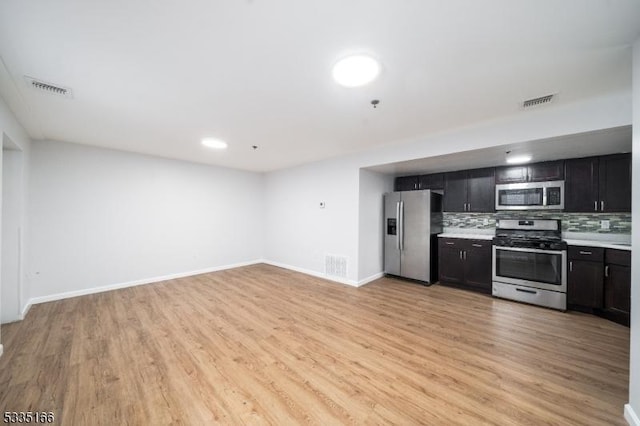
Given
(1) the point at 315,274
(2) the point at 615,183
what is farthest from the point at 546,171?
(1) the point at 315,274

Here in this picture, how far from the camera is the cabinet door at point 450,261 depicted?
4254 millimetres

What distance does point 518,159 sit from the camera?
3.71 m

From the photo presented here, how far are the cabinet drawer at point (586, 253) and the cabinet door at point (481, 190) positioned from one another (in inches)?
45.5

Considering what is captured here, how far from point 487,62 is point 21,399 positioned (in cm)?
423

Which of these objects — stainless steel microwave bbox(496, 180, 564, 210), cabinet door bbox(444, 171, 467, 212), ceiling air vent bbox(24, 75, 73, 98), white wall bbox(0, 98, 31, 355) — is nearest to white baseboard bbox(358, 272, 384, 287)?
cabinet door bbox(444, 171, 467, 212)

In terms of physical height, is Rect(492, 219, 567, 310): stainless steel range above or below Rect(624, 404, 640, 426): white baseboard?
above

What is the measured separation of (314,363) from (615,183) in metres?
4.54

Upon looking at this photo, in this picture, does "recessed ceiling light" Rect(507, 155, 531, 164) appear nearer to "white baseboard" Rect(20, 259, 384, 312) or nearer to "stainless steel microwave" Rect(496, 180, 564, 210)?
"stainless steel microwave" Rect(496, 180, 564, 210)

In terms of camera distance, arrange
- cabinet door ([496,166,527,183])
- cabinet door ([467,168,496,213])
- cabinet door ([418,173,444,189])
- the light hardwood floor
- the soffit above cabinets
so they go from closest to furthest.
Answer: the light hardwood floor < the soffit above cabinets < cabinet door ([496,166,527,183]) < cabinet door ([467,168,496,213]) < cabinet door ([418,173,444,189])

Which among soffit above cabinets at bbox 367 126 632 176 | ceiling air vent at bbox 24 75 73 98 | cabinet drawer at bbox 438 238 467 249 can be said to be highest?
ceiling air vent at bbox 24 75 73 98

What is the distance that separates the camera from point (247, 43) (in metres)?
1.63

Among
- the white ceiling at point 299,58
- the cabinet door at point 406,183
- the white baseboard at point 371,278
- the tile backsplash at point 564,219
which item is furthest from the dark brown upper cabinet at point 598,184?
the white baseboard at point 371,278

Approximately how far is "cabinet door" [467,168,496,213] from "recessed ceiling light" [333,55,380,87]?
339 cm

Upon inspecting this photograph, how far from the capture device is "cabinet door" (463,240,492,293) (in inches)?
156
